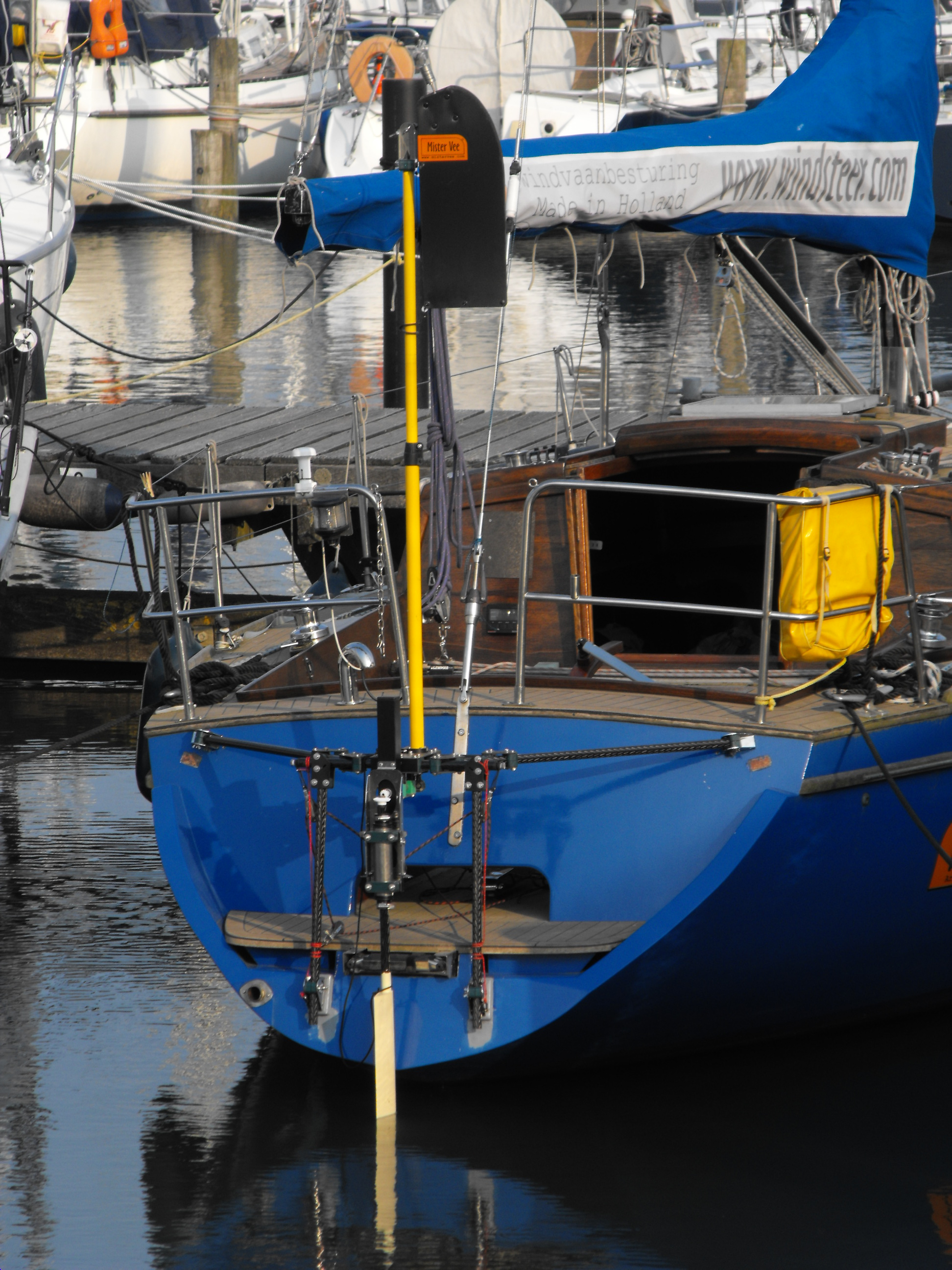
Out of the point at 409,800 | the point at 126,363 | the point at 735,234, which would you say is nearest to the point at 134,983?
the point at 409,800

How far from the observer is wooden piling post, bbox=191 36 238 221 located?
2638cm

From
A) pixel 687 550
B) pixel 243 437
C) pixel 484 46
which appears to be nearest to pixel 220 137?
pixel 243 437

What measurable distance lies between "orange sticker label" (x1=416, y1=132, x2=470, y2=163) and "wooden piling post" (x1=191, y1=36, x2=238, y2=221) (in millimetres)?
22613

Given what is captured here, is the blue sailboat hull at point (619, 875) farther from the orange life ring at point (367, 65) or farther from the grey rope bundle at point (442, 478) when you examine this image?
the orange life ring at point (367, 65)

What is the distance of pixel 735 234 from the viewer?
6445 millimetres

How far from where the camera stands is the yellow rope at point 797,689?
15.6 feet

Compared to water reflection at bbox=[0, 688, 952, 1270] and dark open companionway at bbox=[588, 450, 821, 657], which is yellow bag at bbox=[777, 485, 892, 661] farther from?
water reflection at bbox=[0, 688, 952, 1270]

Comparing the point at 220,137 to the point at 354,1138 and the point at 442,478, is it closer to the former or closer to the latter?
the point at 442,478

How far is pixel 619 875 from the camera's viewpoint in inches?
189

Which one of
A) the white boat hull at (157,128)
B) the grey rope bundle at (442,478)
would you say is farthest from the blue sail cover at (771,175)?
the white boat hull at (157,128)

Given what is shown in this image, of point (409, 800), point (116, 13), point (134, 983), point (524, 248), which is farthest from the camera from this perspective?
point (524, 248)

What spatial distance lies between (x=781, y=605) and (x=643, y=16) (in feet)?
82.1

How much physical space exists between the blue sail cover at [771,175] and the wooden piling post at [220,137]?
2096 centimetres

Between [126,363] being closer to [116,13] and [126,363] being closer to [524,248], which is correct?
[116,13]
